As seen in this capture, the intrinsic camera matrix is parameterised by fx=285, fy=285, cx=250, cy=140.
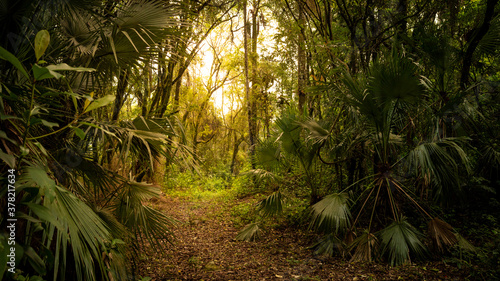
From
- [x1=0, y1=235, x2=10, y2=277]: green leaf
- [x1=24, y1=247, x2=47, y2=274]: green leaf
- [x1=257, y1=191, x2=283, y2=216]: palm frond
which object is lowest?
[x1=257, y1=191, x2=283, y2=216]: palm frond

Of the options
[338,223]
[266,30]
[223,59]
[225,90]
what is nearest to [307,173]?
[338,223]

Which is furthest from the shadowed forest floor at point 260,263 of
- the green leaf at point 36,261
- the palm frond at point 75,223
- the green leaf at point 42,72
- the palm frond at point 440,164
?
the green leaf at point 42,72

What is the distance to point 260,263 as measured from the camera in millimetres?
3592

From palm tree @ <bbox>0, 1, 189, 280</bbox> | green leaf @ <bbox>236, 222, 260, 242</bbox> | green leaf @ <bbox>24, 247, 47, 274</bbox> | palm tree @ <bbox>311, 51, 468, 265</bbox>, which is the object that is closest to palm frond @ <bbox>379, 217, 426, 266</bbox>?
palm tree @ <bbox>311, 51, 468, 265</bbox>

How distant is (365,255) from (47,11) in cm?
374

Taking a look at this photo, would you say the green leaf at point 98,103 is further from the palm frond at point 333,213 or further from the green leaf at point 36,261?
the palm frond at point 333,213

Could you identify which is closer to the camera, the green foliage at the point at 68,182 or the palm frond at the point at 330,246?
the green foliage at the point at 68,182

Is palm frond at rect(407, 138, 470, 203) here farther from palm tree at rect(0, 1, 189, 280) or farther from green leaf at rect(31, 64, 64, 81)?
green leaf at rect(31, 64, 64, 81)

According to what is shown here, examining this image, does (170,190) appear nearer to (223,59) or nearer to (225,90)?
(223,59)

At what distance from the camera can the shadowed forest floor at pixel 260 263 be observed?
300 cm

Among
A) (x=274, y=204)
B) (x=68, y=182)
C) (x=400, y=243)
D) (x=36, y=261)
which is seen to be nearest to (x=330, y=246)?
(x=400, y=243)

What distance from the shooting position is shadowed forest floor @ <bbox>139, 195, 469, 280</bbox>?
300cm

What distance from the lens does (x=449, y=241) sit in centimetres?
310

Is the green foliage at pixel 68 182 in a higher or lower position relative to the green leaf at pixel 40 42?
lower
